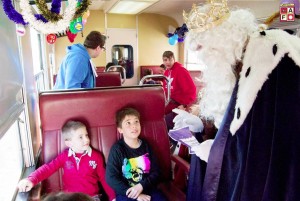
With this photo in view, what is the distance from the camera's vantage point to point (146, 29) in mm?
8172

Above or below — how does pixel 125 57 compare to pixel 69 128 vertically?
above

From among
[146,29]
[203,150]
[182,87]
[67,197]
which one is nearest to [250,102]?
[203,150]

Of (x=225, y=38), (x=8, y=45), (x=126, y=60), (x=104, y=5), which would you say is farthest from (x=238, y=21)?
(x=126, y=60)

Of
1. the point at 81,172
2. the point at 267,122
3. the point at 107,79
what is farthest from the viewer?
the point at 107,79

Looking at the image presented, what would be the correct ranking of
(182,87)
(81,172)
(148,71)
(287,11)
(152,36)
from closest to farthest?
1. (81,172)
2. (287,11)
3. (182,87)
4. (148,71)
5. (152,36)

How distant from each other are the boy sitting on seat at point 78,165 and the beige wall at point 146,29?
6.23 meters

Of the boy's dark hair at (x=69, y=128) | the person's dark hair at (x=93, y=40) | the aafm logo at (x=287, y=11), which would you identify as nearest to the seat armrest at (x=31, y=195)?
the boy's dark hair at (x=69, y=128)

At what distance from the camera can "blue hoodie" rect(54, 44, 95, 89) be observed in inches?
89.9

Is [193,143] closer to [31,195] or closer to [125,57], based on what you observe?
[31,195]

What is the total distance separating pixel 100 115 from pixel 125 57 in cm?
651

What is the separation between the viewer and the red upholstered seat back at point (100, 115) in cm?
171

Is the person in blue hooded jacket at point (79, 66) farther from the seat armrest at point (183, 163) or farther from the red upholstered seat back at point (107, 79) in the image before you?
the red upholstered seat back at point (107, 79)

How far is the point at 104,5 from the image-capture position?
7.00 meters

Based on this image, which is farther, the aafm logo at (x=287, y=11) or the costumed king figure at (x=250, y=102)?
the aafm logo at (x=287, y=11)
